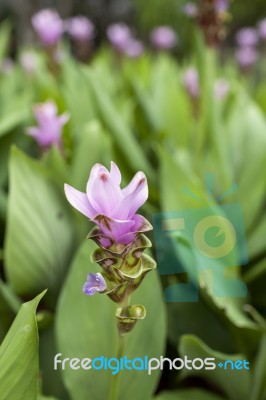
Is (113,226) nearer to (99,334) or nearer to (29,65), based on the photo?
(99,334)

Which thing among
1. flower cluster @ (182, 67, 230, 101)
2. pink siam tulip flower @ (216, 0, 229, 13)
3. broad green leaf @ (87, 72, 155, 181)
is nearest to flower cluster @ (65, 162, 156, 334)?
broad green leaf @ (87, 72, 155, 181)

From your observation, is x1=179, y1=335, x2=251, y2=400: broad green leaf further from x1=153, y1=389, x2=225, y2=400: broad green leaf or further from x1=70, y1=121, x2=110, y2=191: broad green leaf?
x1=70, y1=121, x2=110, y2=191: broad green leaf

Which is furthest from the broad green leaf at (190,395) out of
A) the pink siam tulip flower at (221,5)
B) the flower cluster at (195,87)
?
the flower cluster at (195,87)

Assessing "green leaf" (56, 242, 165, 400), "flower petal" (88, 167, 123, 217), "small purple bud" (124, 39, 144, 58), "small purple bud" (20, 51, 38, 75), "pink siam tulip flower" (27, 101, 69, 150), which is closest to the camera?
"flower petal" (88, 167, 123, 217)

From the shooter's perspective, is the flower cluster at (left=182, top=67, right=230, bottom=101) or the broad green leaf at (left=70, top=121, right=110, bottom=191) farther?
the flower cluster at (left=182, top=67, right=230, bottom=101)

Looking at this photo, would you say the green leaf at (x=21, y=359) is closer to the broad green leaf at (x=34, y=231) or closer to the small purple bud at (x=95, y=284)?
the small purple bud at (x=95, y=284)

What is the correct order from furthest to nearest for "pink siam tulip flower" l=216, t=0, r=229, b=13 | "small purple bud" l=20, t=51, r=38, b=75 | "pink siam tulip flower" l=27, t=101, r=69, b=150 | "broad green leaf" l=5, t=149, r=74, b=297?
"small purple bud" l=20, t=51, r=38, b=75, "pink siam tulip flower" l=216, t=0, r=229, b=13, "pink siam tulip flower" l=27, t=101, r=69, b=150, "broad green leaf" l=5, t=149, r=74, b=297

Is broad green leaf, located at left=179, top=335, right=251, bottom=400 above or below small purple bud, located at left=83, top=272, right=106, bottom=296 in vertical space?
below
